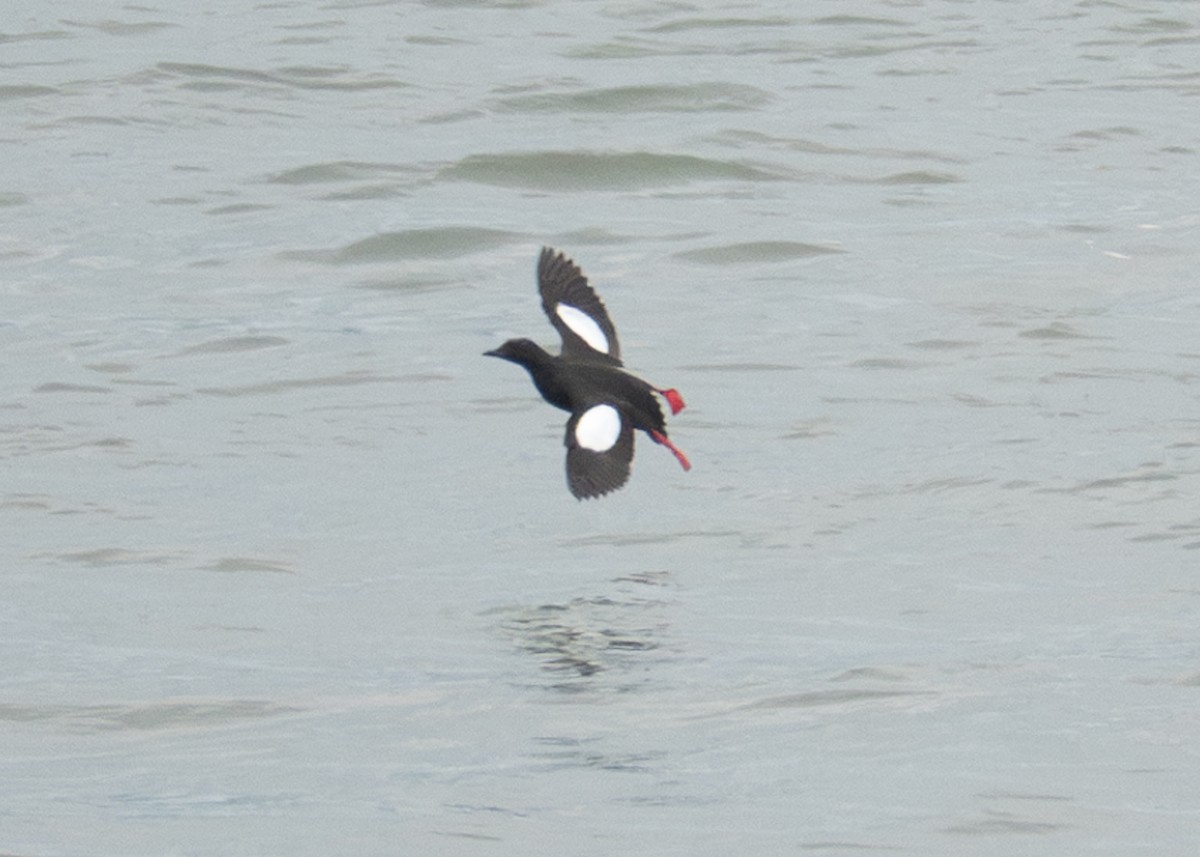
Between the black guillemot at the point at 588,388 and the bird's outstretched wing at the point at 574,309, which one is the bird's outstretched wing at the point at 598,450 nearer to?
the black guillemot at the point at 588,388

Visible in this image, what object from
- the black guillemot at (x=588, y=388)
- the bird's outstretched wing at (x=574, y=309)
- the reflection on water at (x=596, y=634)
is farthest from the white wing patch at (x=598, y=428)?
the bird's outstretched wing at (x=574, y=309)

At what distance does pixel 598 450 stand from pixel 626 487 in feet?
4.19

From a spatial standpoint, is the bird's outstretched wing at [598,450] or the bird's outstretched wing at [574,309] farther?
the bird's outstretched wing at [574,309]

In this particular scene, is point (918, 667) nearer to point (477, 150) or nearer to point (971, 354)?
point (971, 354)

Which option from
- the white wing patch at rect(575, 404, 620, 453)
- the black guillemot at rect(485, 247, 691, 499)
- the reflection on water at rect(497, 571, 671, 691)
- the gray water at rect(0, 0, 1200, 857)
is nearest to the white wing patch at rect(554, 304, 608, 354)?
the black guillemot at rect(485, 247, 691, 499)

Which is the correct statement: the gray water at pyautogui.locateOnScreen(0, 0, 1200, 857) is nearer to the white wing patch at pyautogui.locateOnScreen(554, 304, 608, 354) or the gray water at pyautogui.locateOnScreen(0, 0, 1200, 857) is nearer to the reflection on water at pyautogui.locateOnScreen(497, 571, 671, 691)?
the reflection on water at pyautogui.locateOnScreen(497, 571, 671, 691)

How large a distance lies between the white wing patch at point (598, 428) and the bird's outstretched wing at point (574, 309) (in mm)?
685

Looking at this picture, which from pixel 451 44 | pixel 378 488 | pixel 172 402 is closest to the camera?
pixel 378 488

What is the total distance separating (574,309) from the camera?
8578 millimetres

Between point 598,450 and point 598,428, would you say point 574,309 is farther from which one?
point 598,450

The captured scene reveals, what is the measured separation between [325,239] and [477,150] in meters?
2.35

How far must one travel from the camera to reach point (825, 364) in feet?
33.7

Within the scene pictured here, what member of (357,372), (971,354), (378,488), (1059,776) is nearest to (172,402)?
(357,372)

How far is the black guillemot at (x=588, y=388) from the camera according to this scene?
23.5ft
